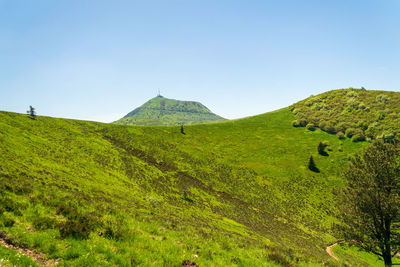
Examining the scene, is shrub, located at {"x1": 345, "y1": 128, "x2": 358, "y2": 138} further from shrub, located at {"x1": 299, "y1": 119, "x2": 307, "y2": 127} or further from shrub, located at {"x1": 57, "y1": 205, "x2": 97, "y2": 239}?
shrub, located at {"x1": 57, "y1": 205, "x2": 97, "y2": 239}

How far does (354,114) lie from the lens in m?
124

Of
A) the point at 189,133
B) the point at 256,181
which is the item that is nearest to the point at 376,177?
the point at 256,181

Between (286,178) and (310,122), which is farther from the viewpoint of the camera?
(310,122)

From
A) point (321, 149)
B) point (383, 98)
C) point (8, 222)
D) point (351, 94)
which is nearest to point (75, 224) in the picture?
point (8, 222)

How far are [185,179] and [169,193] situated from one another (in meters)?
14.4

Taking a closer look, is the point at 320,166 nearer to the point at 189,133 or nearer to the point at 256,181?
the point at 256,181

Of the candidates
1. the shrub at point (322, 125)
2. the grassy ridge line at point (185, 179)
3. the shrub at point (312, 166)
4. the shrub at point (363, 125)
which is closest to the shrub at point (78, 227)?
the grassy ridge line at point (185, 179)

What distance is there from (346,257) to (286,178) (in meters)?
40.6

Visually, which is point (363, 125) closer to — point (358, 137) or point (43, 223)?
point (358, 137)

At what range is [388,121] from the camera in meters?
104

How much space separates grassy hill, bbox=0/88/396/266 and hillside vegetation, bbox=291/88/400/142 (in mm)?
8337

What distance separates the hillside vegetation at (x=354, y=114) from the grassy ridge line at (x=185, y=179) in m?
11.7

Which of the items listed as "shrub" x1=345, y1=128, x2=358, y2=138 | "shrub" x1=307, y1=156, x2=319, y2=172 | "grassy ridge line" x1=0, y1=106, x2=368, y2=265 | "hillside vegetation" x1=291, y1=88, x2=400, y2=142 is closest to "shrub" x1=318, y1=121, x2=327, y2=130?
"hillside vegetation" x1=291, y1=88, x2=400, y2=142

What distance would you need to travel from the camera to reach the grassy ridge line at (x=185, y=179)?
1555 cm
